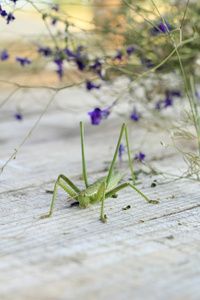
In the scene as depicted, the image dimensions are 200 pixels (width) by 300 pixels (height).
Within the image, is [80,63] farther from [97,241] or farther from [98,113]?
[97,241]

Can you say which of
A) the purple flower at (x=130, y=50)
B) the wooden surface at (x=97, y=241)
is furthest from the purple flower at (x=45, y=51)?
the wooden surface at (x=97, y=241)

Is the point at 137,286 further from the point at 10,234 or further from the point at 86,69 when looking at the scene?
the point at 86,69

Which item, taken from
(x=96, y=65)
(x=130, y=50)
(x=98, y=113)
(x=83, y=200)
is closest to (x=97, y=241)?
(x=83, y=200)

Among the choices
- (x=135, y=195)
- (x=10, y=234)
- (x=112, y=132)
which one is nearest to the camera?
(x=10, y=234)

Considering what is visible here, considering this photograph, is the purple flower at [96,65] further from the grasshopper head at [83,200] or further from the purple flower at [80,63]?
the grasshopper head at [83,200]

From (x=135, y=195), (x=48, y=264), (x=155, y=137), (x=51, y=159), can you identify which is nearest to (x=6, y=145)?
(x=51, y=159)
